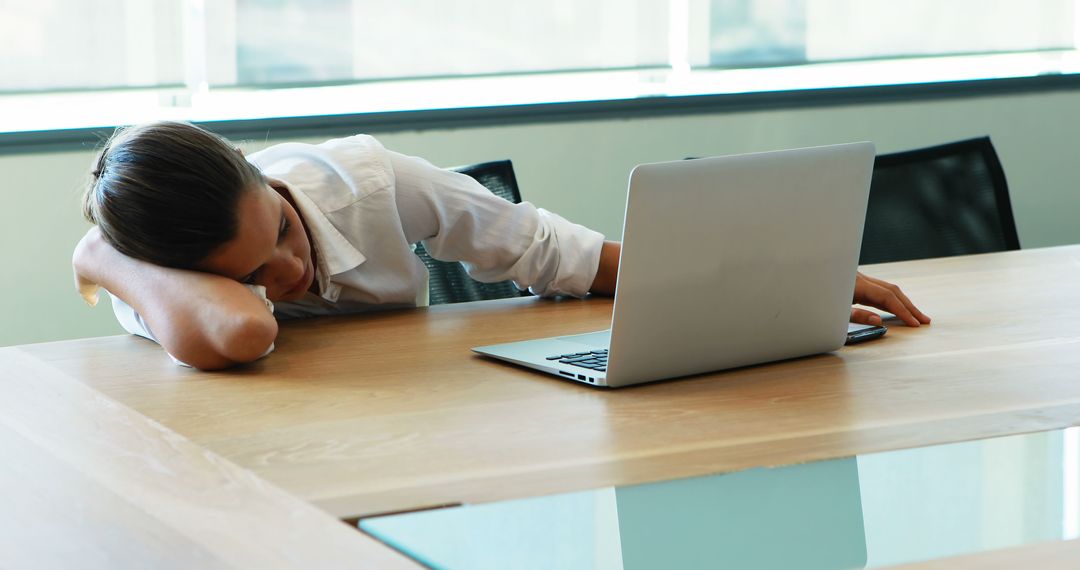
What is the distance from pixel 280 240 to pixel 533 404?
1.45 ft

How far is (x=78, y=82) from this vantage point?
2668 mm

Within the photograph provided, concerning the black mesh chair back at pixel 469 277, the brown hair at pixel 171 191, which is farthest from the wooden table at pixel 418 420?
the black mesh chair back at pixel 469 277

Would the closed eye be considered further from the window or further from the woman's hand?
the window

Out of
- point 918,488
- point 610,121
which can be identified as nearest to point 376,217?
point 918,488

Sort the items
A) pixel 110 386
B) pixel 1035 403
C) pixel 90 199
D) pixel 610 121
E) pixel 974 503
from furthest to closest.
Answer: pixel 610 121, pixel 90 199, pixel 110 386, pixel 1035 403, pixel 974 503

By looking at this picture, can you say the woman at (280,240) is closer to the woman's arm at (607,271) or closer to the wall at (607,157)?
the woman's arm at (607,271)

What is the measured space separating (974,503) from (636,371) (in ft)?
1.27

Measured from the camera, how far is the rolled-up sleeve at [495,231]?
1.48 meters

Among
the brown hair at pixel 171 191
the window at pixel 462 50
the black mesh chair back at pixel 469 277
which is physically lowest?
the black mesh chair back at pixel 469 277

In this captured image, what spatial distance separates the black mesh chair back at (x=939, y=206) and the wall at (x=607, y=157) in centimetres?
125

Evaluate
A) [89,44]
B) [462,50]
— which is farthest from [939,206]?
[89,44]

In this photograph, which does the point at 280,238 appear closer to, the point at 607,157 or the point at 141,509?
the point at 141,509

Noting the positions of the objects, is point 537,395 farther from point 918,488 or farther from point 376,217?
point 376,217

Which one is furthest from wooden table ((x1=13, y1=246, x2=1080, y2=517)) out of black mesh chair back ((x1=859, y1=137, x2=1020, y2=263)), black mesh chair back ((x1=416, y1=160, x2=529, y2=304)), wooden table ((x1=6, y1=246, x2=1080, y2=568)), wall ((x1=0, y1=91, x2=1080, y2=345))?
wall ((x1=0, y1=91, x2=1080, y2=345))
